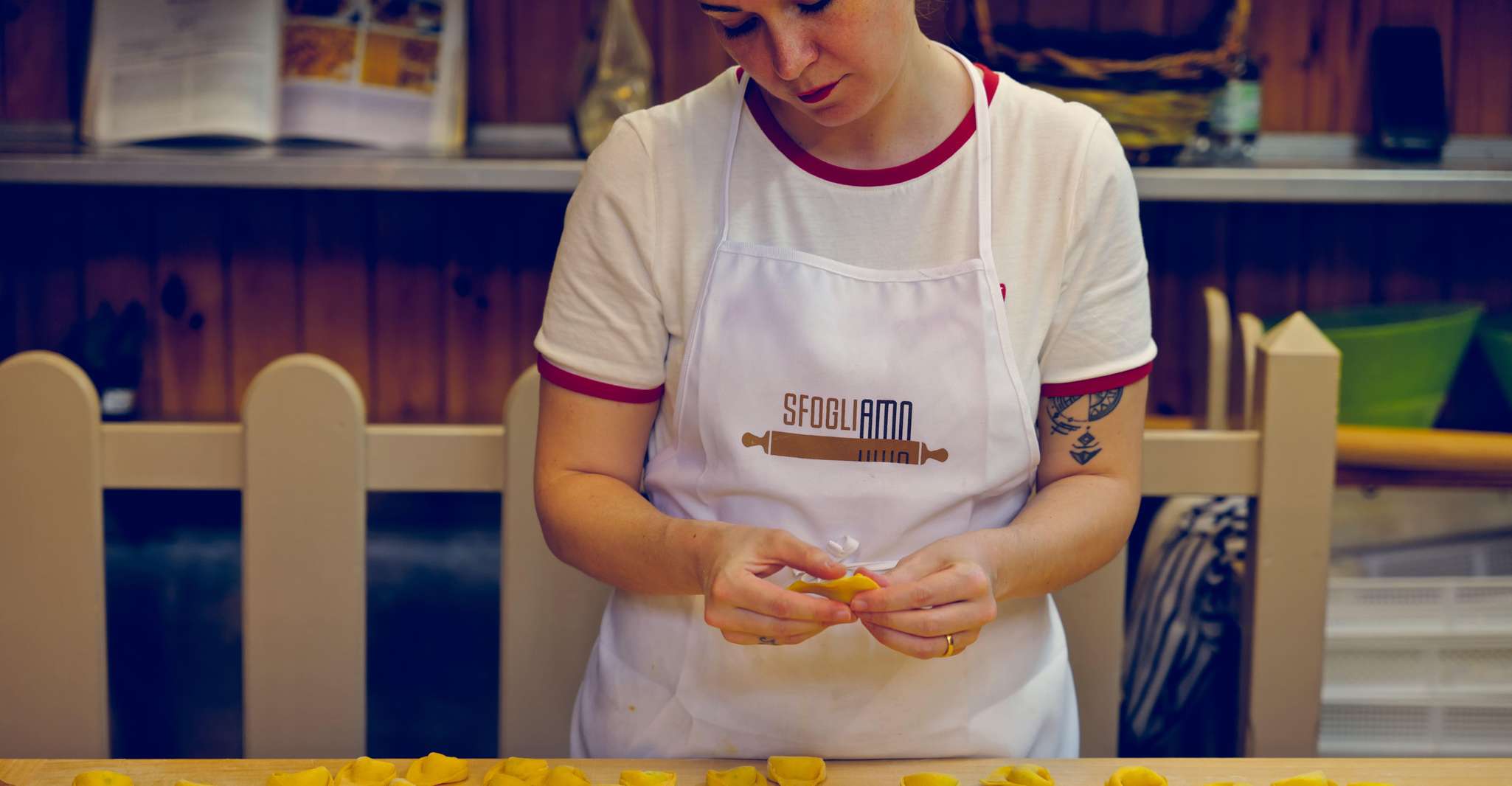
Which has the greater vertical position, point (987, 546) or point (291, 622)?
point (987, 546)

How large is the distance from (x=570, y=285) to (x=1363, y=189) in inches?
48.9

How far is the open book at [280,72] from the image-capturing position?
199 cm

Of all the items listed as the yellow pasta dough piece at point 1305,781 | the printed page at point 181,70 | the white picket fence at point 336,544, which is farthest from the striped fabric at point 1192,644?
the printed page at point 181,70

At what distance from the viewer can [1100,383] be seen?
1100mm

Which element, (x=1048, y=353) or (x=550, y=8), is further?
(x=550, y=8)

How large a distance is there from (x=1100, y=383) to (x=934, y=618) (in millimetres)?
278

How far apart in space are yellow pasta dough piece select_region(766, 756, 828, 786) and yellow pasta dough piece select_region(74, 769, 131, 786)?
470 millimetres

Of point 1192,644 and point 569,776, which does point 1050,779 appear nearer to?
point 569,776

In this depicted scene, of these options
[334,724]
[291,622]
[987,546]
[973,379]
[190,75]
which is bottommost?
[334,724]

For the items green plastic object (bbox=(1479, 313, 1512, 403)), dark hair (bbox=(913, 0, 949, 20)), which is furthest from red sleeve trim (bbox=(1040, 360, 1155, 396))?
green plastic object (bbox=(1479, 313, 1512, 403))

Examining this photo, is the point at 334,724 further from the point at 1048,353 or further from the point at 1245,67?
the point at 1245,67

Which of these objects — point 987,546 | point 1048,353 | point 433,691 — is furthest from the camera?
point 433,691

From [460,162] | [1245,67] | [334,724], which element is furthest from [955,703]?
[1245,67]

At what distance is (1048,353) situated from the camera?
111 cm
